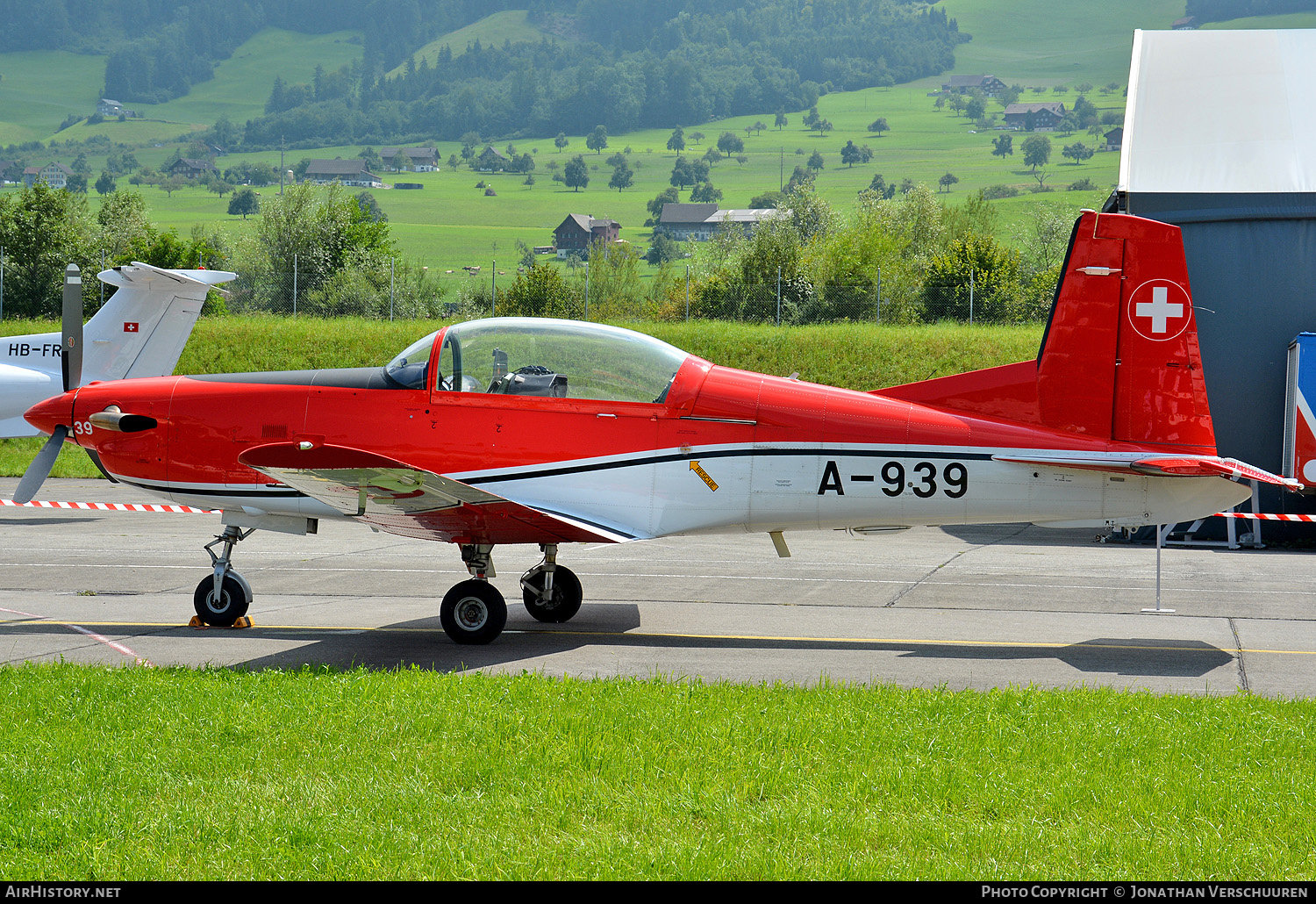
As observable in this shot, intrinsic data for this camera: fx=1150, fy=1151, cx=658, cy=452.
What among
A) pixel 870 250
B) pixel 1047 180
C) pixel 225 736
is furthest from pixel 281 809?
pixel 1047 180

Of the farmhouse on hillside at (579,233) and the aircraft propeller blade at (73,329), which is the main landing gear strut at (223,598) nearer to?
the aircraft propeller blade at (73,329)

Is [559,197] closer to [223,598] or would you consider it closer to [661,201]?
[661,201]

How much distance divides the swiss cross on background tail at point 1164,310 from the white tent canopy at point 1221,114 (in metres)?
9.43

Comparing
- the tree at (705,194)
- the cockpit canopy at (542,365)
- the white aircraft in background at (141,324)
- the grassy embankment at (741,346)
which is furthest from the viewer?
the tree at (705,194)

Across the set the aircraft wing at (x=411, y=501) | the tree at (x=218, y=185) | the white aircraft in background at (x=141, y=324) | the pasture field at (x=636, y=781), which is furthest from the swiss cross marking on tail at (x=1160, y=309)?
the tree at (x=218, y=185)

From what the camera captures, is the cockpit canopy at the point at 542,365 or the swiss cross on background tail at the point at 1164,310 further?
the cockpit canopy at the point at 542,365

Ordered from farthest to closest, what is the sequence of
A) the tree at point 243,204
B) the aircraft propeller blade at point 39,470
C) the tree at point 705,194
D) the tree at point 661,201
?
the tree at point 705,194
the tree at point 661,201
the tree at point 243,204
the aircraft propeller blade at point 39,470

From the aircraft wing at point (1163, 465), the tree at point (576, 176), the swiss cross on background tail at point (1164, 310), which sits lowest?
the aircraft wing at point (1163, 465)

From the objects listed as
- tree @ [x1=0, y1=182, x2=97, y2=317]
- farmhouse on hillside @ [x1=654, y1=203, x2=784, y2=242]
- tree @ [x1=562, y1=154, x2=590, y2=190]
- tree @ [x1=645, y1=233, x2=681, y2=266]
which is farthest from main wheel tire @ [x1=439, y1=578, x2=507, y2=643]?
tree @ [x1=562, y1=154, x2=590, y2=190]

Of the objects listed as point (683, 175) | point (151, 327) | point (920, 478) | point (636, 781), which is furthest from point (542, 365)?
point (683, 175)

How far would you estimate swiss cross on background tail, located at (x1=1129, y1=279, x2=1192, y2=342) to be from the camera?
8922mm

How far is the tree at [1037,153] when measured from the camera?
17725 cm

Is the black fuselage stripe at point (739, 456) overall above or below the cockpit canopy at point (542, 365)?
below
